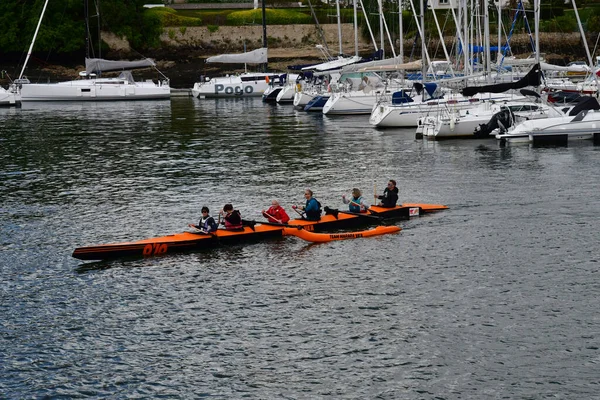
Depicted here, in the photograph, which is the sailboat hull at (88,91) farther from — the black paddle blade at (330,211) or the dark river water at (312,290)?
the black paddle blade at (330,211)

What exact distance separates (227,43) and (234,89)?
83.5 feet

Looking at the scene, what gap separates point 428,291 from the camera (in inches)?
1201

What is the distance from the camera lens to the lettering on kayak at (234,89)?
119m

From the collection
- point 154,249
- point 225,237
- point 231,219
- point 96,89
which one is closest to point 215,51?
point 96,89

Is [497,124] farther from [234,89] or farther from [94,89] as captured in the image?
[94,89]

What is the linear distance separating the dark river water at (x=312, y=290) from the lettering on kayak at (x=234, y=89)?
6326 centimetres

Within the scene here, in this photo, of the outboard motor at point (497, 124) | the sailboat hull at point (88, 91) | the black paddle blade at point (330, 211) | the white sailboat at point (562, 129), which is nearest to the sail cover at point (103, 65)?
the sailboat hull at point (88, 91)

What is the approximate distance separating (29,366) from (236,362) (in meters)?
5.68

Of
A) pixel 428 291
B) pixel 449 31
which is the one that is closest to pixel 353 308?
pixel 428 291

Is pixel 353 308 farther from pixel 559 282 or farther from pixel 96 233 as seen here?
pixel 96 233

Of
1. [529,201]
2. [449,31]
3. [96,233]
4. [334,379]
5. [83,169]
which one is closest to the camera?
[334,379]

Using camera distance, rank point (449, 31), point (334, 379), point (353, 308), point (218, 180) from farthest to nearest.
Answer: point (449, 31)
point (218, 180)
point (353, 308)
point (334, 379)

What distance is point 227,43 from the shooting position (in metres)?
142

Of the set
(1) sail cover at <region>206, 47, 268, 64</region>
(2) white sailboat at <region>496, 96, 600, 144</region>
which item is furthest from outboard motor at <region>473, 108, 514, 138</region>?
(1) sail cover at <region>206, 47, 268, 64</region>
